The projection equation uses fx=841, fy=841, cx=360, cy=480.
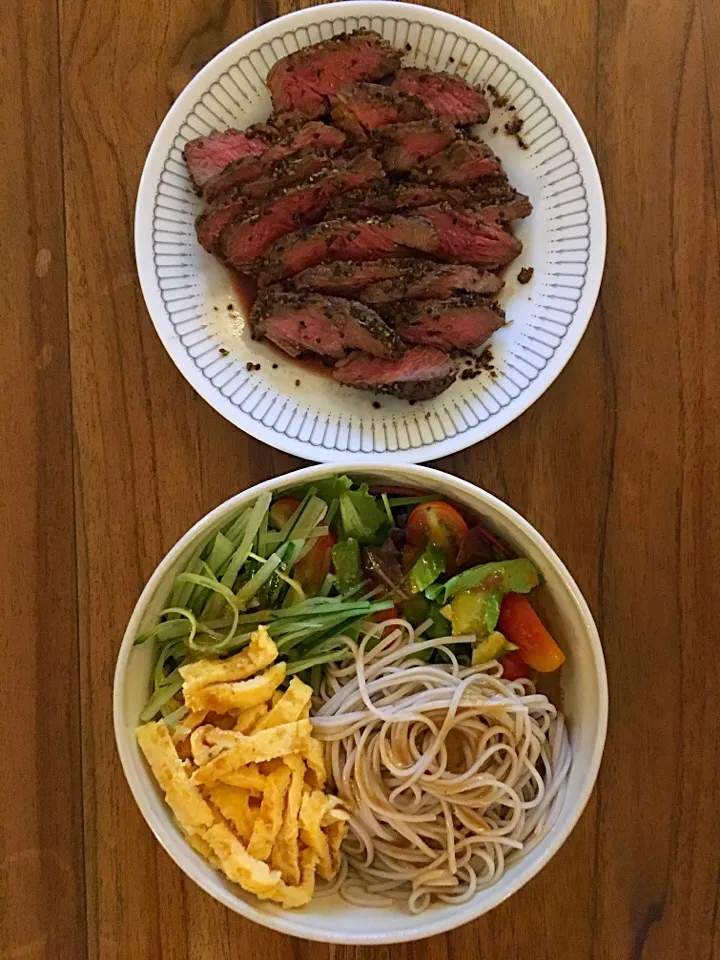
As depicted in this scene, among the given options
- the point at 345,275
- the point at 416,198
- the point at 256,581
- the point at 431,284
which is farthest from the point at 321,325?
the point at 256,581

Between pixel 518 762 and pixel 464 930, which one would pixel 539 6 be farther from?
pixel 464 930

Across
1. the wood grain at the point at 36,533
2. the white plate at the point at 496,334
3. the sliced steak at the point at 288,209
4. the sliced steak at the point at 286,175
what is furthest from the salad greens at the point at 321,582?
the sliced steak at the point at 286,175

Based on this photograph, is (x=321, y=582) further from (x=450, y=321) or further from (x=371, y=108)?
(x=371, y=108)

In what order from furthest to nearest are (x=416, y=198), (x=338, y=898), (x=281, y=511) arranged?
(x=416, y=198), (x=281, y=511), (x=338, y=898)

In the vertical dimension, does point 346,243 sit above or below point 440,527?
above

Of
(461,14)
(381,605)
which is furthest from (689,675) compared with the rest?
(461,14)

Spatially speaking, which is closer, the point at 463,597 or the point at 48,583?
the point at 463,597

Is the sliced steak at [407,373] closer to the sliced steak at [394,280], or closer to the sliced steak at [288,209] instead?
the sliced steak at [394,280]
